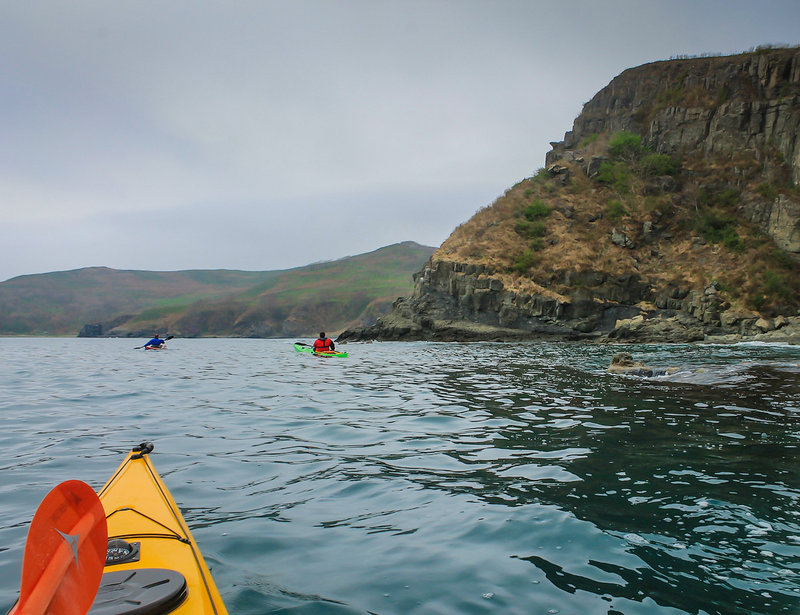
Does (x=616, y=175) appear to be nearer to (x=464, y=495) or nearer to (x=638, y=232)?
(x=638, y=232)

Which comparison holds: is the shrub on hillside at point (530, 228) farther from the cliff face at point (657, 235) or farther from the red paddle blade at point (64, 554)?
the red paddle blade at point (64, 554)

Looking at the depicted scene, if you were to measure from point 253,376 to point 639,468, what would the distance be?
1392cm

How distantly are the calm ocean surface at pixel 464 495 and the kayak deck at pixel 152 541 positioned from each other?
18.9 inches

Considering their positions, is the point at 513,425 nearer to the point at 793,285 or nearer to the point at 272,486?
the point at 272,486

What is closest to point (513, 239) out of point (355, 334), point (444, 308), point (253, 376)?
point (444, 308)

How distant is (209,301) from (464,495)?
156m

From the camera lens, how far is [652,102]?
63.1 m

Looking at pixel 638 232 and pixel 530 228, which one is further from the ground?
pixel 530 228

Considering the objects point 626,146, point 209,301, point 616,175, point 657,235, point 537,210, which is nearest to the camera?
point 657,235

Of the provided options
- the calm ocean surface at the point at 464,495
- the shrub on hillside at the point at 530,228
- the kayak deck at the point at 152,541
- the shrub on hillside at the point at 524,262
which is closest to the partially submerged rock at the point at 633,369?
the calm ocean surface at the point at 464,495

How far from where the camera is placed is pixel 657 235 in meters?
48.7

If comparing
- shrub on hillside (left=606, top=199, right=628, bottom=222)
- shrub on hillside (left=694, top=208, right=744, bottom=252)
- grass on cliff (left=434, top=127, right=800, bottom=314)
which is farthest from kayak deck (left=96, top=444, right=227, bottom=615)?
shrub on hillside (left=606, top=199, right=628, bottom=222)

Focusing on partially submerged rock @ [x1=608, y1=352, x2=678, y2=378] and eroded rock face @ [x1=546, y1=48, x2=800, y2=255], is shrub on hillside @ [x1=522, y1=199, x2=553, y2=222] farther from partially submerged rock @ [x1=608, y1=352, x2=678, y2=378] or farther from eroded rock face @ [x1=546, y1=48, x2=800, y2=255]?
partially submerged rock @ [x1=608, y1=352, x2=678, y2=378]

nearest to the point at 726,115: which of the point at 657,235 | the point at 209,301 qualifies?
the point at 657,235
